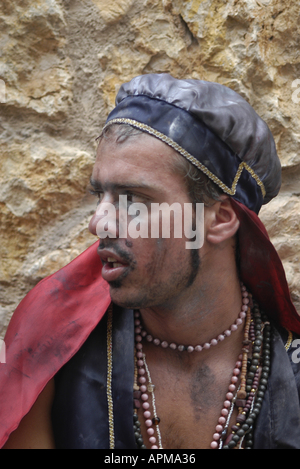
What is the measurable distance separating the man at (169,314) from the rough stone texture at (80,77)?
→ 0.92 feet

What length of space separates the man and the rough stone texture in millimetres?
279

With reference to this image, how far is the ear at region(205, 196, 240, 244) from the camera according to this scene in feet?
4.58

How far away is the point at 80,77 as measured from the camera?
173 centimetres

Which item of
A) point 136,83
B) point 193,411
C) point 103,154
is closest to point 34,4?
point 136,83

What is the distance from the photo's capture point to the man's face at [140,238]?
1.29m

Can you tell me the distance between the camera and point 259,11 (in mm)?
1689

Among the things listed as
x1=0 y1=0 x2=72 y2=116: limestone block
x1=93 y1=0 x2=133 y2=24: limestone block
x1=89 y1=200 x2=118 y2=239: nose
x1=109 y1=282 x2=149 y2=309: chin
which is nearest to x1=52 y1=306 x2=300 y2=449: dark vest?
x1=109 y1=282 x2=149 y2=309: chin

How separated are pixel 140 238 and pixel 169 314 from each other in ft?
0.89

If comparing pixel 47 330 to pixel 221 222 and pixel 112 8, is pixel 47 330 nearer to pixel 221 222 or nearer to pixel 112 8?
pixel 221 222

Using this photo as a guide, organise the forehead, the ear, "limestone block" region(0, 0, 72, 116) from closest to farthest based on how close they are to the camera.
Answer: the forehead, the ear, "limestone block" region(0, 0, 72, 116)

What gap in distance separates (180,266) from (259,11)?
0.94 m

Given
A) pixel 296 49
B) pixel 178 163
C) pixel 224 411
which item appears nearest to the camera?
pixel 178 163

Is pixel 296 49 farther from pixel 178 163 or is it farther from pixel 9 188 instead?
pixel 9 188

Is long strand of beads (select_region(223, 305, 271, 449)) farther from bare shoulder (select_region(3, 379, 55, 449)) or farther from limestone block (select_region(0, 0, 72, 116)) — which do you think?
limestone block (select_region(0, 0, 72, 116))
